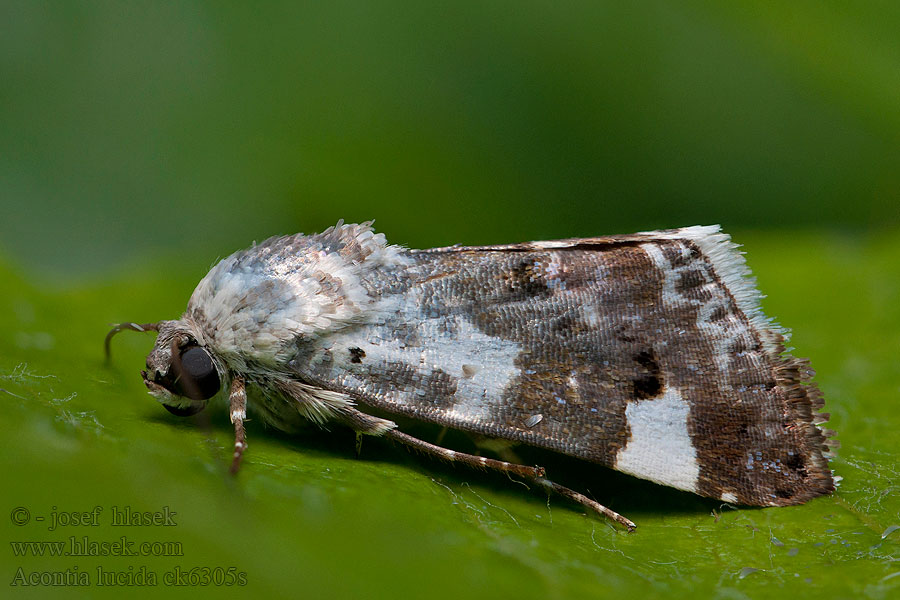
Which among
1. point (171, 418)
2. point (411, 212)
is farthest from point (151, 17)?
Result: point (171, 418)

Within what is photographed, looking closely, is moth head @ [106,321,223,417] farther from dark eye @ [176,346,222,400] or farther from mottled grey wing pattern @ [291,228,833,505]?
mottled grey wing pattern @ [291,228,833,505]

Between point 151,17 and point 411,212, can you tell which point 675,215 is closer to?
point 411,212

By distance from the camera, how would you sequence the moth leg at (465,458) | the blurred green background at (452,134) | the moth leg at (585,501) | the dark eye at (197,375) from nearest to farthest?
the moth leg at (585,501) < the moth leg at (465,458) < the dark eye at (197,375) < the blurred green background at (452,134)

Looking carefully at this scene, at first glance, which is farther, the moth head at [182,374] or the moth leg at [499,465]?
the moth head at [182,374]

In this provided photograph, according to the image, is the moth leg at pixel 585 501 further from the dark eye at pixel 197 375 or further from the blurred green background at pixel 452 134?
the blurred green background at pixel 452 134

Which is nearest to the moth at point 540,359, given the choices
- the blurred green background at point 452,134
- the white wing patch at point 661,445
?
the white wing patch at point 661,445

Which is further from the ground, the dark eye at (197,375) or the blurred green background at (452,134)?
the blurred green background at (452,134)

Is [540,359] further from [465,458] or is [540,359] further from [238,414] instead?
[238,414]
